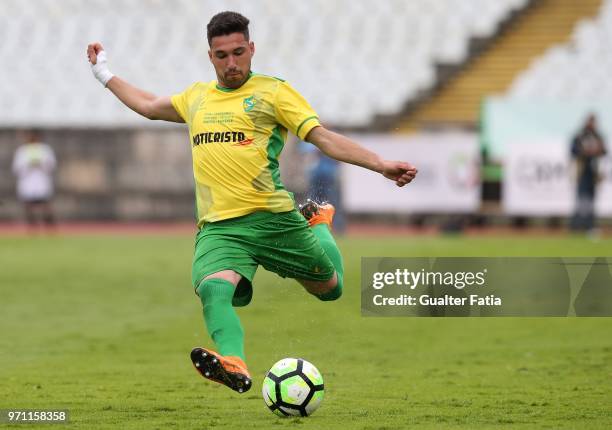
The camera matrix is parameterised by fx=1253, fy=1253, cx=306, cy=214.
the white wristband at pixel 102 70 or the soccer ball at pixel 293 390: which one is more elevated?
the white wristband at pixel 102 70

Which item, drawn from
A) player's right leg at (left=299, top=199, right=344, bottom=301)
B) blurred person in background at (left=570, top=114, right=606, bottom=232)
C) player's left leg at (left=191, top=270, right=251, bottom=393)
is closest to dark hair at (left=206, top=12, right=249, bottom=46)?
player's left leg at (left=191, top=270, right=251, bottom=393)

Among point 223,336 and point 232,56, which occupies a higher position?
point 232,56

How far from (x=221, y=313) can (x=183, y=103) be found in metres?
1.28

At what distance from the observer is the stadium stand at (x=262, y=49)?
26.7m

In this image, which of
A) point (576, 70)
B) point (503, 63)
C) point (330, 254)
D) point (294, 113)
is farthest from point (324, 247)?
point (503, 63)

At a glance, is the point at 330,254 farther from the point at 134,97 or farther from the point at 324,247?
the point at 134,97

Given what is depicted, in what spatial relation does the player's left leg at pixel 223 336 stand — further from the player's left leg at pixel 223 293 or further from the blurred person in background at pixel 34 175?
the blurred person in background at pixel 34 175

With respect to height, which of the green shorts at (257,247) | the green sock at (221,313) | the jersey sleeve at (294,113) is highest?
the jersey sleeve at (294,113)

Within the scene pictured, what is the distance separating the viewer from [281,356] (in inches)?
384

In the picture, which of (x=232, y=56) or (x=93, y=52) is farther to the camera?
(x=93, y=52)

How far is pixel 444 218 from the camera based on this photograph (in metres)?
23.4

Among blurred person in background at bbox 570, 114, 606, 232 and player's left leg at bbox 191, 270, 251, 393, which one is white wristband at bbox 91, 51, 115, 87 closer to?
player's left leg at bbox 191, 270, 251, 393

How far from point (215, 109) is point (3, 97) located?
22.4 m

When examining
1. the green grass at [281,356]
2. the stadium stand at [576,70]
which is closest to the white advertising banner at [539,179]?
the stadium stand at [576,70]
